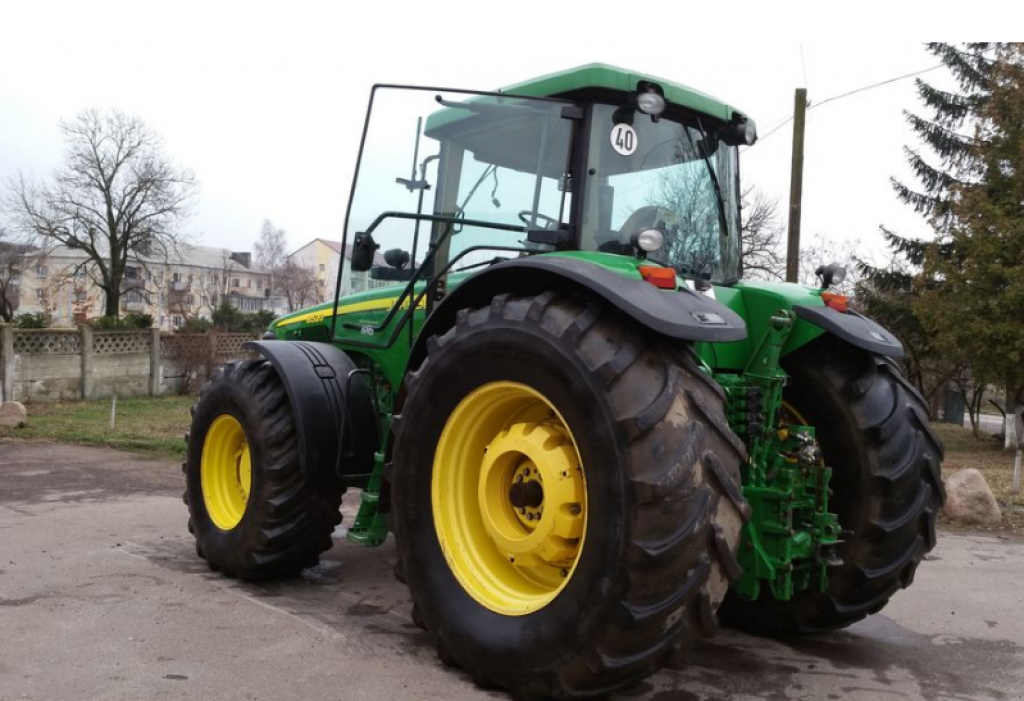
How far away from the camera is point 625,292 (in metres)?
3.26

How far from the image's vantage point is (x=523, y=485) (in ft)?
12.2

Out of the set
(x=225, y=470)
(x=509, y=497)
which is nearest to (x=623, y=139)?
(x=509, y=497)

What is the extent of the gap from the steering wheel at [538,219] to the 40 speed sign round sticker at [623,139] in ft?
1.43

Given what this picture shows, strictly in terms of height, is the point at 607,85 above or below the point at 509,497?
above

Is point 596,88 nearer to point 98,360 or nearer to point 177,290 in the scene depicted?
point 98,360

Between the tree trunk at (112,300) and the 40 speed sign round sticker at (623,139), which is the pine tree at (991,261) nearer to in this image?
the 40 speed sign round sticker at (623,139)

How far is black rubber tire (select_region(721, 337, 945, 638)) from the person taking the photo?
13.5 ft

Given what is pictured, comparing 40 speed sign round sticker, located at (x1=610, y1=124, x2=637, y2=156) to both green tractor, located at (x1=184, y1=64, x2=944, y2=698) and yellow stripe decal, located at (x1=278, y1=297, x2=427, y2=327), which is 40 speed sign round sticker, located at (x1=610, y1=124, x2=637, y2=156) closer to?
green tractor, located at (x1=184, y1=64, x2=944, y2=698)

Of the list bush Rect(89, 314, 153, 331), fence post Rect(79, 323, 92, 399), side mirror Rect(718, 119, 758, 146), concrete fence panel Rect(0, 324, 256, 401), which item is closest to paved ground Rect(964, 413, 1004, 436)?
concrete fence panel Rect(0, 324, 256, 401)

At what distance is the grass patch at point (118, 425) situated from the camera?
11719mm

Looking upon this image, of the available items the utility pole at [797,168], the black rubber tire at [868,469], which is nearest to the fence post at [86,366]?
the utility pole at [797,168]

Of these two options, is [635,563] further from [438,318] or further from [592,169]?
[592,169]

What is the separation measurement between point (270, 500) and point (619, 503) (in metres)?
2.51

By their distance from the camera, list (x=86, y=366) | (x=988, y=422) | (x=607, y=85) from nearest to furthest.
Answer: (x=607, y=85)
(x=86, y=366)
(x=988, y=422)
